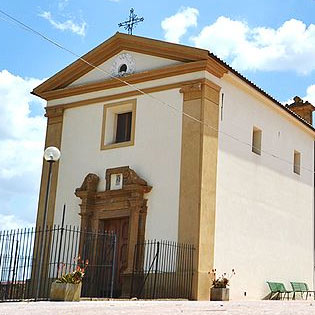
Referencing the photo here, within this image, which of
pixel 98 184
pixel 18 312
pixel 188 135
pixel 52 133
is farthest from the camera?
pixel 52 133

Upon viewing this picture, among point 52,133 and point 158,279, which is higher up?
point 52,133

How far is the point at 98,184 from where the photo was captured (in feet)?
62.9

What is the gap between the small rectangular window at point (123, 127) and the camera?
19531 millimetres

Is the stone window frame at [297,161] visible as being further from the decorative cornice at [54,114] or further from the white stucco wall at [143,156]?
the decorative cornice at [54,114]

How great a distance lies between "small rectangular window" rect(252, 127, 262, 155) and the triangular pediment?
3.58 metres

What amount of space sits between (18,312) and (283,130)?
1415 centimetres

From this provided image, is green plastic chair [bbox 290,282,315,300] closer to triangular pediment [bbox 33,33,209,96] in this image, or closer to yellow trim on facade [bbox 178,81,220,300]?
yellow trim on facade [bbox 178,81,220,300]

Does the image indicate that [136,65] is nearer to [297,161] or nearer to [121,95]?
[121,95]

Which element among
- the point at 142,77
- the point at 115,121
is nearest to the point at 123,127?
the point at 115,121

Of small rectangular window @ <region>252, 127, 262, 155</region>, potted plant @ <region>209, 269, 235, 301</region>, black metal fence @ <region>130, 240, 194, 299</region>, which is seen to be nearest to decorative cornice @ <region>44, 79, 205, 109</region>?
small rectangular window @ <region>252, 127, 262, 155</region>

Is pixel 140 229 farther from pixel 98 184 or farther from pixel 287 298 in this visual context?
pixel 287 298

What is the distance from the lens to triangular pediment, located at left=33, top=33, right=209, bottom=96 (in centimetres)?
1827

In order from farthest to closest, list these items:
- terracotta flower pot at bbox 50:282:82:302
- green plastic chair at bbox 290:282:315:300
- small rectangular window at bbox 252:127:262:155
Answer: green plastic chair at bbox 290:282:315:300 → small rectangular window at bbox 252:127:262:155 → terracotta flower pot at bbox 50:282:82:302

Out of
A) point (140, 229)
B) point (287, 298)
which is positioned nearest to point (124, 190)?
point (140, 229)
